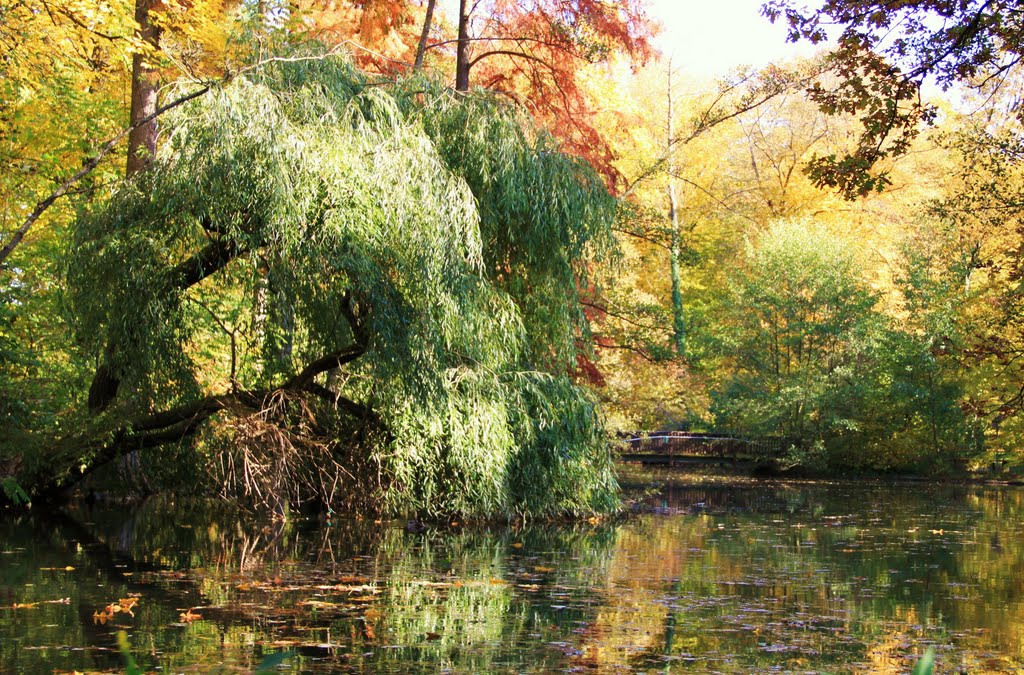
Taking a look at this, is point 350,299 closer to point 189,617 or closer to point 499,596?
point 499,596

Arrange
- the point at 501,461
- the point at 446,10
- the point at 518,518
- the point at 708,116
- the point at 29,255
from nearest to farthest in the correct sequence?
the point at 501,461 < the point at 518,518 < the point at 29,255 < the point at 708,116 < the point at 446,10

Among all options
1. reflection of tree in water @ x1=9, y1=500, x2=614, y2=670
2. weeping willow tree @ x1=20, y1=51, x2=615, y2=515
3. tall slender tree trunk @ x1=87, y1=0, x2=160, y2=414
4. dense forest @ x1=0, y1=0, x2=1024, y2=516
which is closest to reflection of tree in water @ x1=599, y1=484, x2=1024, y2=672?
reflection of tree in water @ x1=9, y1=500, x2=614, y2=670

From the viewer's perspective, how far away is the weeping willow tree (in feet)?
33.7

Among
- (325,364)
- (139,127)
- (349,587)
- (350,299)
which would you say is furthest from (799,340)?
(349,587)

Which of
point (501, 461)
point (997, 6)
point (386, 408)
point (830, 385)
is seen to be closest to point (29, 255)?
point (386, 408)

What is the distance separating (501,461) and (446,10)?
44.5 ft

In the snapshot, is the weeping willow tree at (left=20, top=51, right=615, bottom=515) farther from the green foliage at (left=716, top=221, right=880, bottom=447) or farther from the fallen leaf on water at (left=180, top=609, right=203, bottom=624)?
the green foliage at (left=716, top=221, right=880, bottom=447)

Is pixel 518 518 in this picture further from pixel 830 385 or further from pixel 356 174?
pixel 830 385

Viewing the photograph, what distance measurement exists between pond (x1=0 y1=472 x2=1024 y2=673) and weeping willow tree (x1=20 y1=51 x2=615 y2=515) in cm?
74

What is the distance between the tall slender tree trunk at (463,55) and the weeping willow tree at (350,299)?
4.15 metres

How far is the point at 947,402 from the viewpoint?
2567cm

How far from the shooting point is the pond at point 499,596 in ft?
19.7

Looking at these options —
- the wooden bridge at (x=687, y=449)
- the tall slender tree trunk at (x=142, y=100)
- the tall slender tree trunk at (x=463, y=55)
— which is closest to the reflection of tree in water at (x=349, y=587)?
the tall slender tree trunk at (x=142, y=100)

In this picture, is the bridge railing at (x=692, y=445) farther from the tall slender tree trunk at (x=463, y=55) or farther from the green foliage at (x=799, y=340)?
the tall slender tree trunk at (x=463, y=55)
